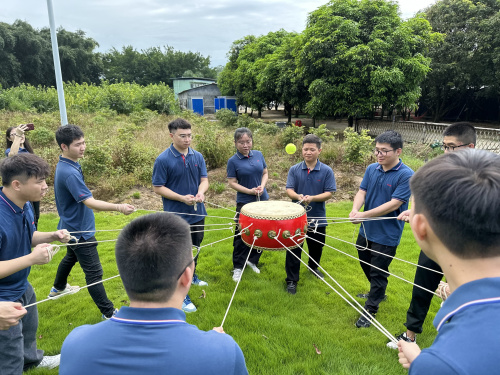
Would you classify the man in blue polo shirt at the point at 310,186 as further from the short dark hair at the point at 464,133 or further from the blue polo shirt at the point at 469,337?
the blue polo shirt at the point at 469,337

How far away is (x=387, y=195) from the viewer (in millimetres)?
3293

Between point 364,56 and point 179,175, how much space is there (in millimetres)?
11815

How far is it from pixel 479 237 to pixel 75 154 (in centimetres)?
317

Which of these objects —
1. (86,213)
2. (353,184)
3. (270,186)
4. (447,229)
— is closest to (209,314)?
(86,213)

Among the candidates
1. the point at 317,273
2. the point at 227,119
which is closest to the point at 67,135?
the point at 317,273

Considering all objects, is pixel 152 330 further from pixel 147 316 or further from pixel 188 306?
pixel 188 306

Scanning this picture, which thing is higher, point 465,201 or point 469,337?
point 465,201

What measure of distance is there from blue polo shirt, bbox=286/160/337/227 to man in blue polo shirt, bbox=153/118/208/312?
1197 millimetres

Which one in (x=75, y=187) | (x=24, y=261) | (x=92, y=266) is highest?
(x=75, y=187)

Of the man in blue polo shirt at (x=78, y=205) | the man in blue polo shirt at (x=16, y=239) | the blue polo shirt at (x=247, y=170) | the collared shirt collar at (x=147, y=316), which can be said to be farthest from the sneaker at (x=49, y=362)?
the blue polo shirt at (x=247, y=170)

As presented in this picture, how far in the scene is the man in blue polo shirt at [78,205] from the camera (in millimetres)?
2963

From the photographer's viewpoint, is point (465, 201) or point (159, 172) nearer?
point (465, 201)

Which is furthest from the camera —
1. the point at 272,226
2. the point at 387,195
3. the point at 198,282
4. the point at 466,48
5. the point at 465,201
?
the point at 466,48

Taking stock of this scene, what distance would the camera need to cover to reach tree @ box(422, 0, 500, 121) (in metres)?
17.5
